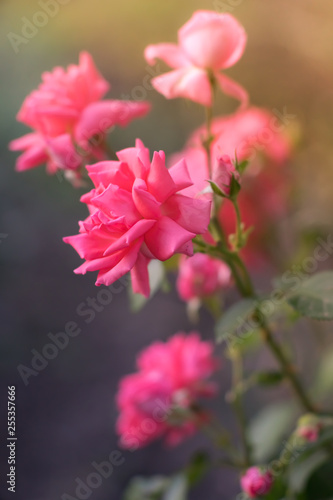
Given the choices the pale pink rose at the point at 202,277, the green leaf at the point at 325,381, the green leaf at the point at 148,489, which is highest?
the pale pink rose at the point at 202,277

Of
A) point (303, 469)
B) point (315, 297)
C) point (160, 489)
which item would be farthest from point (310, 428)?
point (160, 489)

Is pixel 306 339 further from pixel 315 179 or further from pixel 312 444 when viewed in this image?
pixel 312 444

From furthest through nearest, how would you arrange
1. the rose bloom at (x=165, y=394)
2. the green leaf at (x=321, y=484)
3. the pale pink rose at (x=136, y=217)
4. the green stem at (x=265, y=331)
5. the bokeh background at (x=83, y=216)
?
1. the bokeh background at (x=83, y=216)
2. the rose bloom at (x=165, y=394)
3. the green leaf at (x=321, y=484)
4. the green stem at (x=265, y=331)
5. the pale pink rose at (x=136, y=217)

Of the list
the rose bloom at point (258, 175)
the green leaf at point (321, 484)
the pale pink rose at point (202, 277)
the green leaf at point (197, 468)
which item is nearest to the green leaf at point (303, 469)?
the green leaf at point (321, 484)

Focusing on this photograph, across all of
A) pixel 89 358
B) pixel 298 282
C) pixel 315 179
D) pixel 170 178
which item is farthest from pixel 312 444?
pixel 89 358

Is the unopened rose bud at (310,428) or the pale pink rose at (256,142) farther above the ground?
the pale pink rose at (256,142)

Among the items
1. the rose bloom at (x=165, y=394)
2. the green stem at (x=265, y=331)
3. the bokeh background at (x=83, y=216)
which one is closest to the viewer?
the green stem at (x=265, y=331)

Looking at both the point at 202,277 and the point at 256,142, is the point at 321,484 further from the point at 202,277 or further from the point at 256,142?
the point at 256,142

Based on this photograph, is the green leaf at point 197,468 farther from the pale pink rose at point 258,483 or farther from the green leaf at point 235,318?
the green leaf at point 235,318
